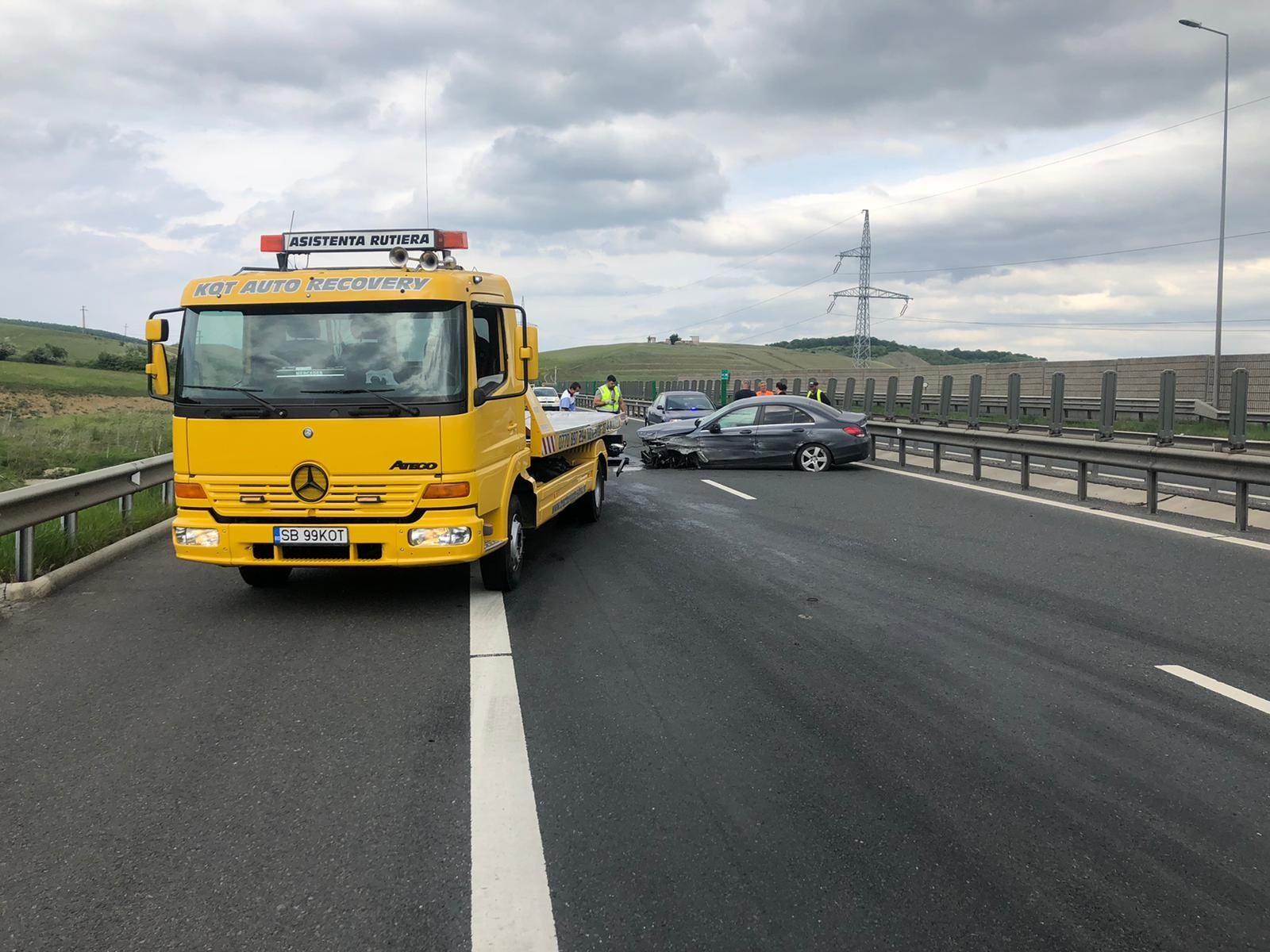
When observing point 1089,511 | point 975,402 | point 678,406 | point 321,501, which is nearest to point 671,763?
point 321,501

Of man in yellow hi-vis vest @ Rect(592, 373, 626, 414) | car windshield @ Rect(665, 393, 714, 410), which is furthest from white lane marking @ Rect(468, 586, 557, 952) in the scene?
car windshield @ Rect(665, 393, 714, 410)

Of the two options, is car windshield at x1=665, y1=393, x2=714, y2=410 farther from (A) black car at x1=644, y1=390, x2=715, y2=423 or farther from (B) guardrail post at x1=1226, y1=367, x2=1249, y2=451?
(B) guardrail post at x1=1226, y1=367, x2=1249, y2=451

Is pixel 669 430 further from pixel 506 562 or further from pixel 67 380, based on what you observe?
pixel 67 380

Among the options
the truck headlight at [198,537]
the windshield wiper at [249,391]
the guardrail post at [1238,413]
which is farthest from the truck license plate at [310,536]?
the guardrail post at [1238,413]

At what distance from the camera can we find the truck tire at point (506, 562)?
25.5 feet

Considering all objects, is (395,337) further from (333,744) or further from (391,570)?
(333,744)

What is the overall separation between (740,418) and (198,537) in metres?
13.3

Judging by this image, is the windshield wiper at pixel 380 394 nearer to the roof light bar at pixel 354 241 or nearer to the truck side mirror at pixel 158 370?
the truck side mirror at pixel 158 370

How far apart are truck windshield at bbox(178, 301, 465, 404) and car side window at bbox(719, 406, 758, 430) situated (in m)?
12.4

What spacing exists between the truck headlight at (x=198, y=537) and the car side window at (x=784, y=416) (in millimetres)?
13258

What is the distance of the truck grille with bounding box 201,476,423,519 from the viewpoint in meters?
6.86

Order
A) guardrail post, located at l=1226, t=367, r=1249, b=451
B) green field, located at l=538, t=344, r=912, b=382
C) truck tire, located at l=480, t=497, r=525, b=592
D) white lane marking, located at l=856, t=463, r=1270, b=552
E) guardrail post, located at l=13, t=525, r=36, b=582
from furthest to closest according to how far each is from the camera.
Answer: green field, located at l=538, t=344, r=912, b=382 < guardrail post, located at l=1226, t=367, r=1249, b=451 < white lane marking, located at l=856, t=463, r=1270, b=552 < guardrail post, located at l=13, t=525, r=36, b=582 < truck tire, located at l=480, t=497, r=525, b=592

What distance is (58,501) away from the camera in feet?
27.9

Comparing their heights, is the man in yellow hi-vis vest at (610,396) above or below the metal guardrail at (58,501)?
above
